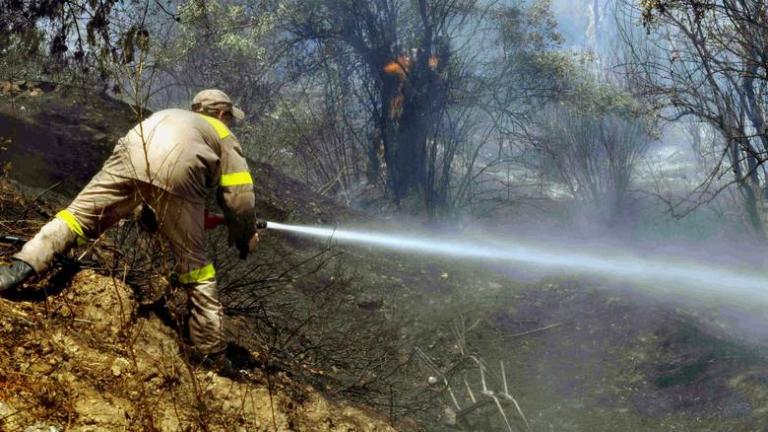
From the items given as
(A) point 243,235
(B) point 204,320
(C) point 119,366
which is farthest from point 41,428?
(A) point 243,235

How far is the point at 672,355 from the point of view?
18.9ft

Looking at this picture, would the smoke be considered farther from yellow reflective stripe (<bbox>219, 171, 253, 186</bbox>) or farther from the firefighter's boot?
the firefighter's boot

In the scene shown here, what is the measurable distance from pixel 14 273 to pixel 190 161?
93 cm

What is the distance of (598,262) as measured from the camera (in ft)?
35.1

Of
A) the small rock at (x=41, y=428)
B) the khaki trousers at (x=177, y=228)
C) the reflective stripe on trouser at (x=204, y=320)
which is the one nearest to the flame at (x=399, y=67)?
the khaki trousers at (x=177, y=228)

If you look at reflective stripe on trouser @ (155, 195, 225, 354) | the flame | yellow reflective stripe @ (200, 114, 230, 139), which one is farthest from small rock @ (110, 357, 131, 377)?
the flame

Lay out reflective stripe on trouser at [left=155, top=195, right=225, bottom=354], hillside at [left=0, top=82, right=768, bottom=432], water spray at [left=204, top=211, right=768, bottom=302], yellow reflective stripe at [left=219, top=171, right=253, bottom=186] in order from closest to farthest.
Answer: hillside at [left=0, top=82, right=768, bottom=432]
reflective stripe on trouser at [left=155, top=195, right=225, bottom=354]
yellow reflective stripe at [left=219, top=171, right=253, bottom=186]
water spray at [left=204, top=211, right=768, bottom=302]

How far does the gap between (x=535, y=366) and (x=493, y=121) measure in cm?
785

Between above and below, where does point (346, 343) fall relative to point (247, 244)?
below

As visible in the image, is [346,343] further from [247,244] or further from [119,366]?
[119,366]

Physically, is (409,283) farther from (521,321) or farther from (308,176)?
→ (308,176)

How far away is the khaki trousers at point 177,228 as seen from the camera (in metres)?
3.34

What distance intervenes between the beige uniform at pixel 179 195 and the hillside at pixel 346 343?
0.23 meters

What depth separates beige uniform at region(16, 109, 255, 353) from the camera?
131 inches
